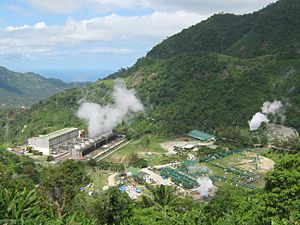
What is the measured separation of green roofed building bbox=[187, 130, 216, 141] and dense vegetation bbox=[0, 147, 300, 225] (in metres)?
33.8

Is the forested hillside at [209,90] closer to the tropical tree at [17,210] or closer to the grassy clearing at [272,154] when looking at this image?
the grassy clearing at [272,154]

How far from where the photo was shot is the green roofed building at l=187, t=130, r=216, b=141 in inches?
2958

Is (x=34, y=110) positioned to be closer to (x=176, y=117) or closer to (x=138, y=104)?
(x=138, y=104)

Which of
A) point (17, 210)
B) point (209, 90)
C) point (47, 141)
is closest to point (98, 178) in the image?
point (47, 141)

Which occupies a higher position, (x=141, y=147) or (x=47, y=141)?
(x=47, y=141)

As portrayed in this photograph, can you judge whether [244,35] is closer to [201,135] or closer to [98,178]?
[201,135]

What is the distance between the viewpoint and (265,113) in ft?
259

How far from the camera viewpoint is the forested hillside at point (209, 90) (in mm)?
81812

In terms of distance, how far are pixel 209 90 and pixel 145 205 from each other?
60.6 metres

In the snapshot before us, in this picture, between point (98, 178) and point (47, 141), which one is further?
point (47, 141)

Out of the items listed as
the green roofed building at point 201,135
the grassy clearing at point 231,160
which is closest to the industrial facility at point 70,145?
the green roofed building at point 201,135

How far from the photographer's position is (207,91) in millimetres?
89875

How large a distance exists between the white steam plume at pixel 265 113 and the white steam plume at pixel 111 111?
27.0 meters

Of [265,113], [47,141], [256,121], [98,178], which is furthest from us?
[265,113]
